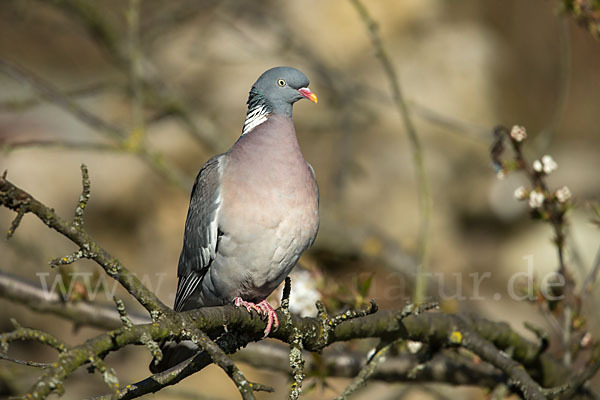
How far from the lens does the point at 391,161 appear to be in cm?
897

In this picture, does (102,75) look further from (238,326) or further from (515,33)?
(238,326)

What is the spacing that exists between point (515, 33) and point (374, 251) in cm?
511

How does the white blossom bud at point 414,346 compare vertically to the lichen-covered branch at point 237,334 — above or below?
above

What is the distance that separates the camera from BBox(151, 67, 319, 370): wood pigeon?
331cm

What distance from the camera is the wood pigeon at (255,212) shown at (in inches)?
130

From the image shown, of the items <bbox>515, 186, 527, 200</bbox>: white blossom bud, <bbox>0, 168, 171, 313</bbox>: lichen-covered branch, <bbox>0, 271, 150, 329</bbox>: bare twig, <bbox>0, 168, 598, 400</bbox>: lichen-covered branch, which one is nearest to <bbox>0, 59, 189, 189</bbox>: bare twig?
<bbox>0, 271, 150, 329</bbox>: bare twig

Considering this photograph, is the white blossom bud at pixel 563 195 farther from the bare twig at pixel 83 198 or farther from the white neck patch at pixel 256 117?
the bare twig at pixel 83 198

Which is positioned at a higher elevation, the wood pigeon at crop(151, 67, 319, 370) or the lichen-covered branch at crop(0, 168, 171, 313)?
the wood pigeon at crop(151, 67, 319, 370)

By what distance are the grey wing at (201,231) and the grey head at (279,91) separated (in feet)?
1.17

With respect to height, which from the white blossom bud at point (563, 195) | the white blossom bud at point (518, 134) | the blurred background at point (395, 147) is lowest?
the white blossom bud at point (563, 195)

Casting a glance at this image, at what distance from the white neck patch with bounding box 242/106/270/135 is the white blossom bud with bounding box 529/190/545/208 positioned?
4.74 ft

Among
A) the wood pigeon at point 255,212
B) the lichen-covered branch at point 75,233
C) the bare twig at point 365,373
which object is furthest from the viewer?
the wood pigeon at point 255,212

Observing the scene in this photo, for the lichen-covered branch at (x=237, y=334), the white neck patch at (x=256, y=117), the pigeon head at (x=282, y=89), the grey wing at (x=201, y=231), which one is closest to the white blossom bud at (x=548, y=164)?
the lichen-covered branch at (x=237, y=334)

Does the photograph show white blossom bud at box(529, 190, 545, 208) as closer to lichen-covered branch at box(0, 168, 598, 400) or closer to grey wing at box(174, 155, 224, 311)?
lichen-covered branch at box(0, 168, 598, 400)
